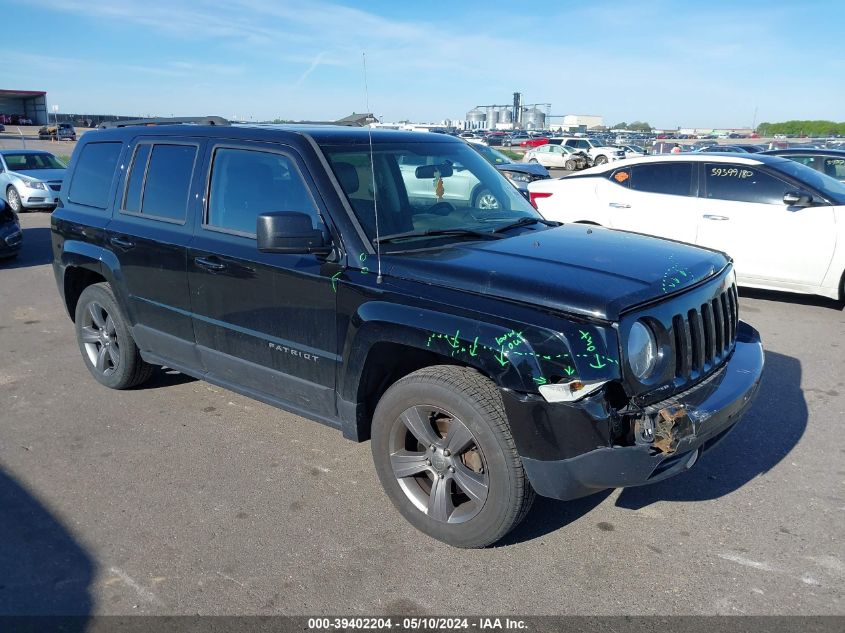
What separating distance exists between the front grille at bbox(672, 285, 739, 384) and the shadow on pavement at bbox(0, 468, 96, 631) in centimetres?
277

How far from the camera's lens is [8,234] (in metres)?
10.5

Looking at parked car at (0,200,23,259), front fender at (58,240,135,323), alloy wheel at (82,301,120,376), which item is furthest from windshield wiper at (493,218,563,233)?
parked car at (0,200,23,259)

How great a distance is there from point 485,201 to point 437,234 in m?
0.73

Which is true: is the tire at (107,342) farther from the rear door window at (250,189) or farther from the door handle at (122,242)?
the rear door window at (250,189)

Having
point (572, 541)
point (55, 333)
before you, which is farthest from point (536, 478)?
point (55, 333)

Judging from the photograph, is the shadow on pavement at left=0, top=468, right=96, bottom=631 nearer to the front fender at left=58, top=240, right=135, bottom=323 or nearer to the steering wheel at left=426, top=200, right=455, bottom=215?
→ the front fender at left=58, top=240, right=135, bottom=323

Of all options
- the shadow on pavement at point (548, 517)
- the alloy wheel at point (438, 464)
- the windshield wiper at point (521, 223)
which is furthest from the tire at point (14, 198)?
the shadow on pavement at point (548, 517)

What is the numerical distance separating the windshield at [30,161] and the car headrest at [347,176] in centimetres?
1569

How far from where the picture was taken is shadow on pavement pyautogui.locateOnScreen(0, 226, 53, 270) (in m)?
10.7

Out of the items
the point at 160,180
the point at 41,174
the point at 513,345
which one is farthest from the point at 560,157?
the point at 513,345

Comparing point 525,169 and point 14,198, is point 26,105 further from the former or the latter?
point 525,169

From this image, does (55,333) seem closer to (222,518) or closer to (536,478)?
(222,518)

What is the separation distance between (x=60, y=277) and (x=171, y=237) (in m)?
1.72

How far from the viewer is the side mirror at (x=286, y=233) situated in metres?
3.39
